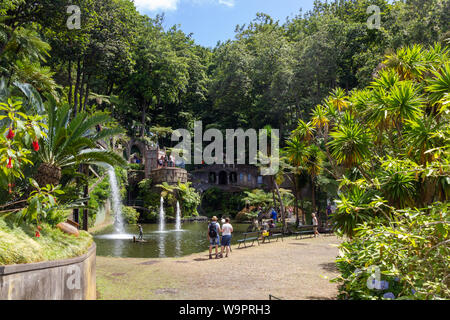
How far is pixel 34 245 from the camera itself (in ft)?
20.5

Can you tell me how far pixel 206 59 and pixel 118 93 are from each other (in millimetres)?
21105

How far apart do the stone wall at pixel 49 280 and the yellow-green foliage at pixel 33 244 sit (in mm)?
272

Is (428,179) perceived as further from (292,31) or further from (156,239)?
(292,31)

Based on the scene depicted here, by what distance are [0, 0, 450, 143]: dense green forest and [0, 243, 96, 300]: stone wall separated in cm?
1764

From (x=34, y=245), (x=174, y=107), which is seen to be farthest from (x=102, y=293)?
(x=174, y=107)

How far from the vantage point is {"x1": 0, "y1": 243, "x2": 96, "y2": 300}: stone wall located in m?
4.95

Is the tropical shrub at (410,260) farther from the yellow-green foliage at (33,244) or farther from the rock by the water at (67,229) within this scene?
the rock by the water at (67,229)

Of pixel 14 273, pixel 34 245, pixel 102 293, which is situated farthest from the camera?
pixel 102 293

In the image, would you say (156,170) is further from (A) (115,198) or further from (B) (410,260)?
(B) (410,260)

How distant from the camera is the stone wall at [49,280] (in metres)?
4.95

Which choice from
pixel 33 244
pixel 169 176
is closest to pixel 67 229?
pixel 33 244

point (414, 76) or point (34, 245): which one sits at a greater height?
point (414, 76)

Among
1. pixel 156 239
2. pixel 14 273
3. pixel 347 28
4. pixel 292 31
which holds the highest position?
pixel 292 31

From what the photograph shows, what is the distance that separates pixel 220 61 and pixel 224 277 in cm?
4792
